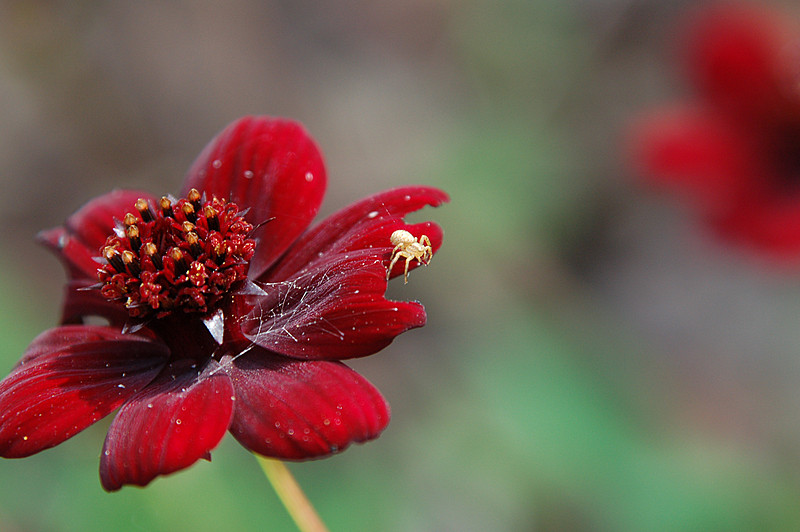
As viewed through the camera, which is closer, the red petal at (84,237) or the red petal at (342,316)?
the red petal at (342,316)

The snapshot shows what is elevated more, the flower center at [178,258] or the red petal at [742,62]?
the red petal at [742,62]

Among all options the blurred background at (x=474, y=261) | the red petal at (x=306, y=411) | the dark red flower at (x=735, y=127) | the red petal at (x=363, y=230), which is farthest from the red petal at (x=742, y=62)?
the red petal at (x=306, y=411)

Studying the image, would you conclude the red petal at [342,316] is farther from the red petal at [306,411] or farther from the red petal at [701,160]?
the red petal at [701,160]

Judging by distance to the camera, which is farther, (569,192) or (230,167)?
(569,192)

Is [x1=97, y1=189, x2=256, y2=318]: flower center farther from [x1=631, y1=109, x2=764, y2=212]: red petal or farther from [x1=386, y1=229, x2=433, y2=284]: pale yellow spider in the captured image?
[x1=631, y1=109, x2=764, y2=212]: red petal

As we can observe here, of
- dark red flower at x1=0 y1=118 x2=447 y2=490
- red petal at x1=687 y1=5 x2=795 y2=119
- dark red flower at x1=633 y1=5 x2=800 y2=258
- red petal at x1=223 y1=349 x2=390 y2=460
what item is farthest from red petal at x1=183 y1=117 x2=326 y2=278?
red petal at x1=687 y1=5 x2=795 y2=119

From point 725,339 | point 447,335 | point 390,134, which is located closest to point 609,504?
point 447,335

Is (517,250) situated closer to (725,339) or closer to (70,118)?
(725,339)
